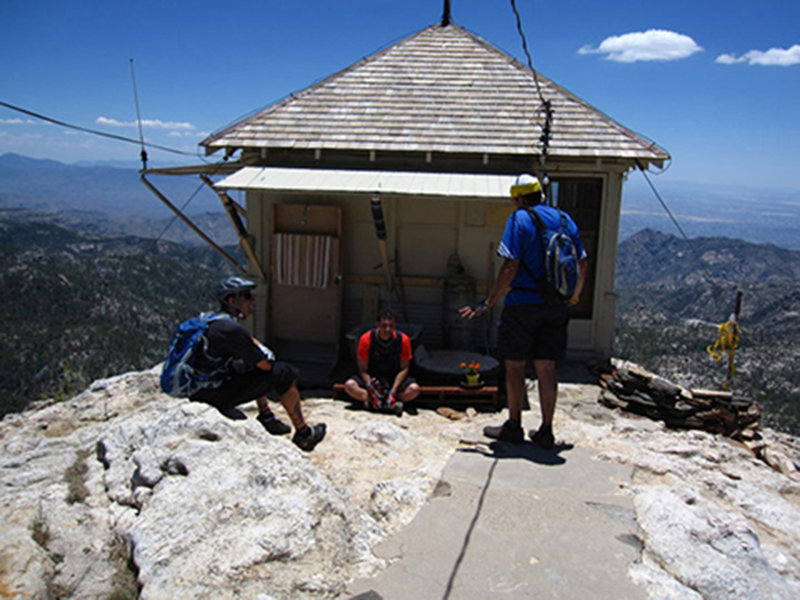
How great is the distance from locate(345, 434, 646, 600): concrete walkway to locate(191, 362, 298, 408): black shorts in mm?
1603

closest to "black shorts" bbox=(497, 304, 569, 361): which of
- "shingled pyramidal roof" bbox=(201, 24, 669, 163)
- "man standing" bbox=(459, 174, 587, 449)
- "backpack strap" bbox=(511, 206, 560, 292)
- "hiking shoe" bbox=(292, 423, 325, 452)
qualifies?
"man standing" bbox=(459, 174, 587, 449)

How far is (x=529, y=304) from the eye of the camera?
5023 mm

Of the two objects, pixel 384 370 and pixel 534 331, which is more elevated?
pixel 534 331

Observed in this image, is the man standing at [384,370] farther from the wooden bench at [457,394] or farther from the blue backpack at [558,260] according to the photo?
the blue backpack at [558,260]

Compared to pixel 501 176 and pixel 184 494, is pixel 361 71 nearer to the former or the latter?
pixel 501 176

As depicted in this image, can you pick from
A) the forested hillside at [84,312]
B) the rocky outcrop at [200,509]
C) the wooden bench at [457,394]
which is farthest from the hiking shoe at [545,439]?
the forested hillside at [84,312]

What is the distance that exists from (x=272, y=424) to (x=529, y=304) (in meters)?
2.50

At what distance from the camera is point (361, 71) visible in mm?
10477

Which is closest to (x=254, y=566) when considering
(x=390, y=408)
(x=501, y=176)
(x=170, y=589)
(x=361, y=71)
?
(x=170, y=589)

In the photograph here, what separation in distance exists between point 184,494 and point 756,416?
6608 mm

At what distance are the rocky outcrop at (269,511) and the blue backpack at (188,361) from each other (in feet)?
1.27

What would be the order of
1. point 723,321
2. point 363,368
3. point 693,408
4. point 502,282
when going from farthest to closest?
point 723,321 → point 693,408 → point 363,368 → point 502,282

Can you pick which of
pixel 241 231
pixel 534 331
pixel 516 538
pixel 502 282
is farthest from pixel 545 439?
pixel 241 231

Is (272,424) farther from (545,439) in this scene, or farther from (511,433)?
(545,439)
